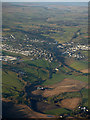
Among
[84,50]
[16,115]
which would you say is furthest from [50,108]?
[84,50]

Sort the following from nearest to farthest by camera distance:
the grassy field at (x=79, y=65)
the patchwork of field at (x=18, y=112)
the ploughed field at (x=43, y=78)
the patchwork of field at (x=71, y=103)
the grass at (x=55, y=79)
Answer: the patchwork of field at (x=18, y=112)
the ploughed field at (x=43, y=78)
the patchwork of field at (x=71, y=103)
the grass at (x=55, y=79)
the grassy field at (x=79, y=65)

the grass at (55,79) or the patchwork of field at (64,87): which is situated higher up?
the grass at (55,79)

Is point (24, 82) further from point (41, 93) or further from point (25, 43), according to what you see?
point (25, 43)

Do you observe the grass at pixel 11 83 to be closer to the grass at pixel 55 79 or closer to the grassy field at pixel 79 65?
the grass at pixel 55 79

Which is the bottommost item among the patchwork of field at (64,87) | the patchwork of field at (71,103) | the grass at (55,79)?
the patchwork of field at (71,103)

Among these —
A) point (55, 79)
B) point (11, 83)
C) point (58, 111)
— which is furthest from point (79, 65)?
point (58, 111)

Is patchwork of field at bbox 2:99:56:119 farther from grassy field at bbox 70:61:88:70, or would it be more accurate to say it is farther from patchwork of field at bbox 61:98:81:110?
grassy field at bbox 70:61:88:70

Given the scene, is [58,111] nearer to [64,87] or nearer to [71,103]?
[71,103]

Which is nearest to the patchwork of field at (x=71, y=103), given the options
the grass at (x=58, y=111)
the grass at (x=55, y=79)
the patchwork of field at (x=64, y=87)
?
the grass at (x=58, y=111)

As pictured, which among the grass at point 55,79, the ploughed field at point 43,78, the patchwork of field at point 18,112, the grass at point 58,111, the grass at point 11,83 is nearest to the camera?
the patchwork of field at point 18,112

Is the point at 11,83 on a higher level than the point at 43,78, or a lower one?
lower

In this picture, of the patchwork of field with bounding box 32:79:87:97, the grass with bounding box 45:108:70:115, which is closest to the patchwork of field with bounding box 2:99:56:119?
the grass with bounding box 45:108:70:115
